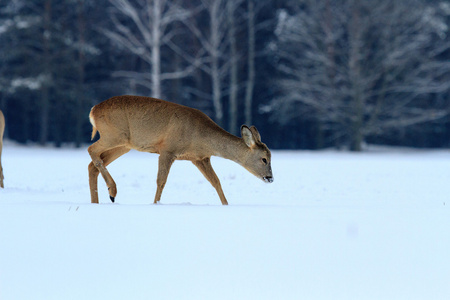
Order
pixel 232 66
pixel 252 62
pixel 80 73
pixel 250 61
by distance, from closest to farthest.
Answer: pixel 232 66 < pixel 250 61 < pixel 252 62 < pixel 80 73

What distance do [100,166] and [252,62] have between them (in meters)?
18.1

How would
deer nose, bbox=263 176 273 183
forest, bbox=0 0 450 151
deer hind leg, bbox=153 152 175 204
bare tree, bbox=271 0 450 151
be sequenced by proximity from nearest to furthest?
deer hind leg, bbox=153 152 175 204, deer nose, bbox=263 176 273 183, bare tree, bbox=271 0 450 151, forest, bbox=0 0 450 151

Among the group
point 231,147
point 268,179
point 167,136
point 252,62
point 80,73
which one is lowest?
point 268,179

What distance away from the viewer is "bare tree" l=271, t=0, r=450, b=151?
21953 millimetres

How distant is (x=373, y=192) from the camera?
966 centimetres

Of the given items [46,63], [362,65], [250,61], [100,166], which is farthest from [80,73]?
[100,166]

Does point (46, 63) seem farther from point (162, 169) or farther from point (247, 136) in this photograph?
point (247, 136)

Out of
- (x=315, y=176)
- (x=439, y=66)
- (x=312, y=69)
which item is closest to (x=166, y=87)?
(x=312, y=69)

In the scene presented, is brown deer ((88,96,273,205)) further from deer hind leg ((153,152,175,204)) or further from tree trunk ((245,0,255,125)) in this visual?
tree trunk ((245,0,255,125))

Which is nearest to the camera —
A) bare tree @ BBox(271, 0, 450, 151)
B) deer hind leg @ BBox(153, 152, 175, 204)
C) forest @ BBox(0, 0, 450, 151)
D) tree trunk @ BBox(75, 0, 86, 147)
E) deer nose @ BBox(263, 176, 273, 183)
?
deer hind leg @ BBox(153, 152, 175, 204)

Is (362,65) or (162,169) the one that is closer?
(162,169)

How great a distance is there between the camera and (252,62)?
76.9 ft

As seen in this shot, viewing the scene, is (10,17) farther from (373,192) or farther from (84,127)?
(373,192)

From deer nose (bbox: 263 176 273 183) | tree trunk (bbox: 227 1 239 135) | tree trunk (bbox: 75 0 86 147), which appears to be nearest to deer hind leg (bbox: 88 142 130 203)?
deer nose (bbox: 263 176 273 183)
